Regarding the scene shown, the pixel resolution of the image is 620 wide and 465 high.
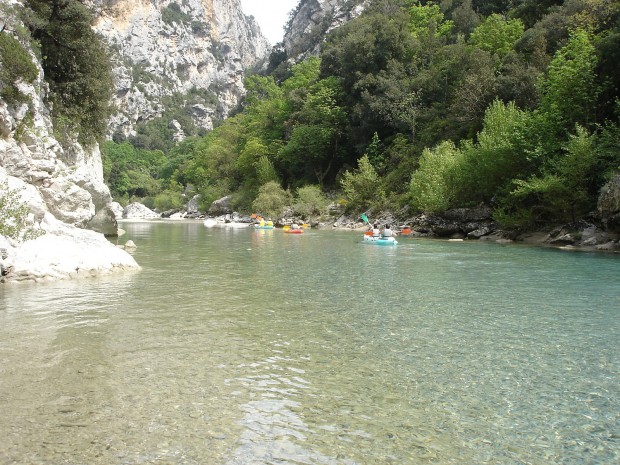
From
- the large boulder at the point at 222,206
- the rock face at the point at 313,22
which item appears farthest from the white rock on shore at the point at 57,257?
the rock face at the point at 313,22

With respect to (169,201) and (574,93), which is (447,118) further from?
(169,201)

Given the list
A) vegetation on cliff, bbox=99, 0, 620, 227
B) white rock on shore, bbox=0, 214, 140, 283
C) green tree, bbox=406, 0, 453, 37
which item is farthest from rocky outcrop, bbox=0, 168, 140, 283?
green tree, bbox=406, 0, 453, 37

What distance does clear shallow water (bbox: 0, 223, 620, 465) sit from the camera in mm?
4848

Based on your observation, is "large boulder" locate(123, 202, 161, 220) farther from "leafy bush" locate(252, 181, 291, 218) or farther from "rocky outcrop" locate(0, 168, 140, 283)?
"rocky outcrop" locate(0, 168, 140, 283)

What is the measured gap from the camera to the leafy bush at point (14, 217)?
549 inches

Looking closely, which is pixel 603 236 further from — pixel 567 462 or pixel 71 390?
pixel 71 390

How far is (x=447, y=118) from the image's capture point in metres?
49.6

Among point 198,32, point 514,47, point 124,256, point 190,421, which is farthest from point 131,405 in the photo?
point 198,32

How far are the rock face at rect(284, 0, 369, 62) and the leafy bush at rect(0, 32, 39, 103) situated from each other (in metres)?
80.3

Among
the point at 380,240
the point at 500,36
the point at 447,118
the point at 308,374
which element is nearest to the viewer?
the point at 308,374

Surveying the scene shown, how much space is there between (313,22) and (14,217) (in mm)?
107361

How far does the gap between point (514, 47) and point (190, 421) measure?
5103 centimetres

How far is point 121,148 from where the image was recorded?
116 metres

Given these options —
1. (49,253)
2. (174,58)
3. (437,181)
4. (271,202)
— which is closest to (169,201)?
(271,202)
